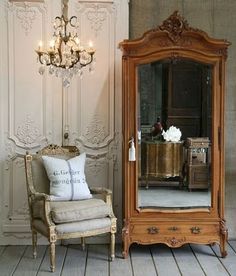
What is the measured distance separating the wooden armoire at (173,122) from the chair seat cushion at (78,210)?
0.27 metres

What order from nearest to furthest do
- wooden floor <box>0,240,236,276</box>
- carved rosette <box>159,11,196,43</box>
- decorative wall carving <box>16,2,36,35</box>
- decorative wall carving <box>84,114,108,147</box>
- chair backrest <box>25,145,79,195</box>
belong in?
wooden floor <box>0,240,236,276</box>, carved rosette <box>159,11,196,43</box>, chair backrest <box>25,145,79,195</box>, decorative wall carving <box>16,2,36,35</box>, decorative wall carving <box>84,114,108,147</box>

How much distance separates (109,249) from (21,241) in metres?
0.92

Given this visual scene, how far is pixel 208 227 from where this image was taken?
4395 millimetres

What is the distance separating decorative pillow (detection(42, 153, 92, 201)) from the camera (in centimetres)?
432

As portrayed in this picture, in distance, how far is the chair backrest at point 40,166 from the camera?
14.6 feet

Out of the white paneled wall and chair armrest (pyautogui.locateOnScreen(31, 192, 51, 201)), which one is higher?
the white paneled wall

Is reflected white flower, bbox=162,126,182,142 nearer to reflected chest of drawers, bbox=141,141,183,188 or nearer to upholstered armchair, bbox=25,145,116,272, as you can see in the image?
reflected chest of drawers, bbox=141,141,183,188

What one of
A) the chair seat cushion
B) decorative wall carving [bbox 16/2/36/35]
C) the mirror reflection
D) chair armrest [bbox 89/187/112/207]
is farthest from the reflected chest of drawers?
decorative wall carving [bbox 16/2/36/35]

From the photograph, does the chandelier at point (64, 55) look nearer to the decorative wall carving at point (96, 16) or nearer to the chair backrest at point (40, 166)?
the decorative wall carving at point (96, 16)

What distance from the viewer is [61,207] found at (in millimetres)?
4086

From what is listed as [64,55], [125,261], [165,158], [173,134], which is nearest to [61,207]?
[125,261]

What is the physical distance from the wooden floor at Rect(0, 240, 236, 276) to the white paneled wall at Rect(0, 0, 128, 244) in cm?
50

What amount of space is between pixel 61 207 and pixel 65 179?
13.5 inches

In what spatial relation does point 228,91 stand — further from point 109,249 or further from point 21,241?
point 21,241
